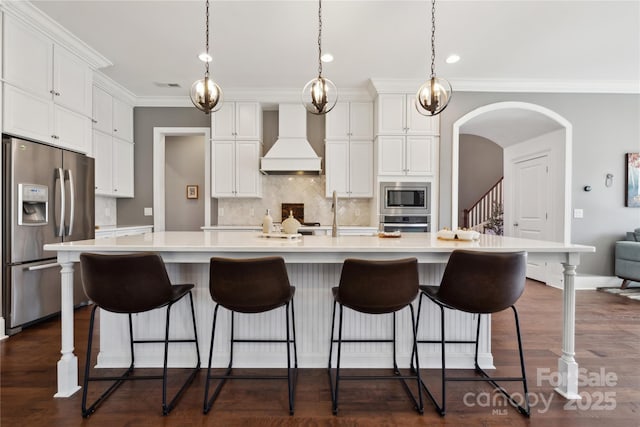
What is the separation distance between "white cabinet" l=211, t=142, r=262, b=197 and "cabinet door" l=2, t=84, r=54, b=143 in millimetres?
1952

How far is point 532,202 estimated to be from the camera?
16.9ft

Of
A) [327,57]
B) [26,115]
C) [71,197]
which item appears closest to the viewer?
[26,115]

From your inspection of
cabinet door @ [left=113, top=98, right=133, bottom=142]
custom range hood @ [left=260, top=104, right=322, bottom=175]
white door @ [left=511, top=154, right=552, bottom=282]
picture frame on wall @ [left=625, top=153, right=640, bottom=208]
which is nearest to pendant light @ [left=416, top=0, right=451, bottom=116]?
custom range hood @ [left=260, top=104, right=322, bottom=175]

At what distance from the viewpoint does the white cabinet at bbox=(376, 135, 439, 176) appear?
4.39 meters

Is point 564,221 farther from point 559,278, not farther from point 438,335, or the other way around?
point 438,335

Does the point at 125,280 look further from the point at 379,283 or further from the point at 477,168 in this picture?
the point at 477,168

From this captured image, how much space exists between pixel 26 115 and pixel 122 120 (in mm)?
1871

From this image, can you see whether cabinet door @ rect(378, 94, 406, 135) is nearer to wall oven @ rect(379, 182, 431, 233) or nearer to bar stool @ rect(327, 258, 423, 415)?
wall oven @ rect(379, 182, 431, 233)

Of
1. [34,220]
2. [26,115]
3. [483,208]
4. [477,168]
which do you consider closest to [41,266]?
[34,220]

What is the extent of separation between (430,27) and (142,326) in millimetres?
3632

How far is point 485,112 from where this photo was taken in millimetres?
4391

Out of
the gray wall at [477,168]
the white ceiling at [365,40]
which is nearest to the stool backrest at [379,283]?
the white ceiling at [365,40]

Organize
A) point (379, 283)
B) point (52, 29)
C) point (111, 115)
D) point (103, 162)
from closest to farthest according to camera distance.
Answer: point (379, 283) → point (52, 29) → point (103, 162) → point (111, 115)

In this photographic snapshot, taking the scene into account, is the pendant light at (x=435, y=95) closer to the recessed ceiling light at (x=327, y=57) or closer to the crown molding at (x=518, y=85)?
the recessed ceiling light at (x=327, y=57)
